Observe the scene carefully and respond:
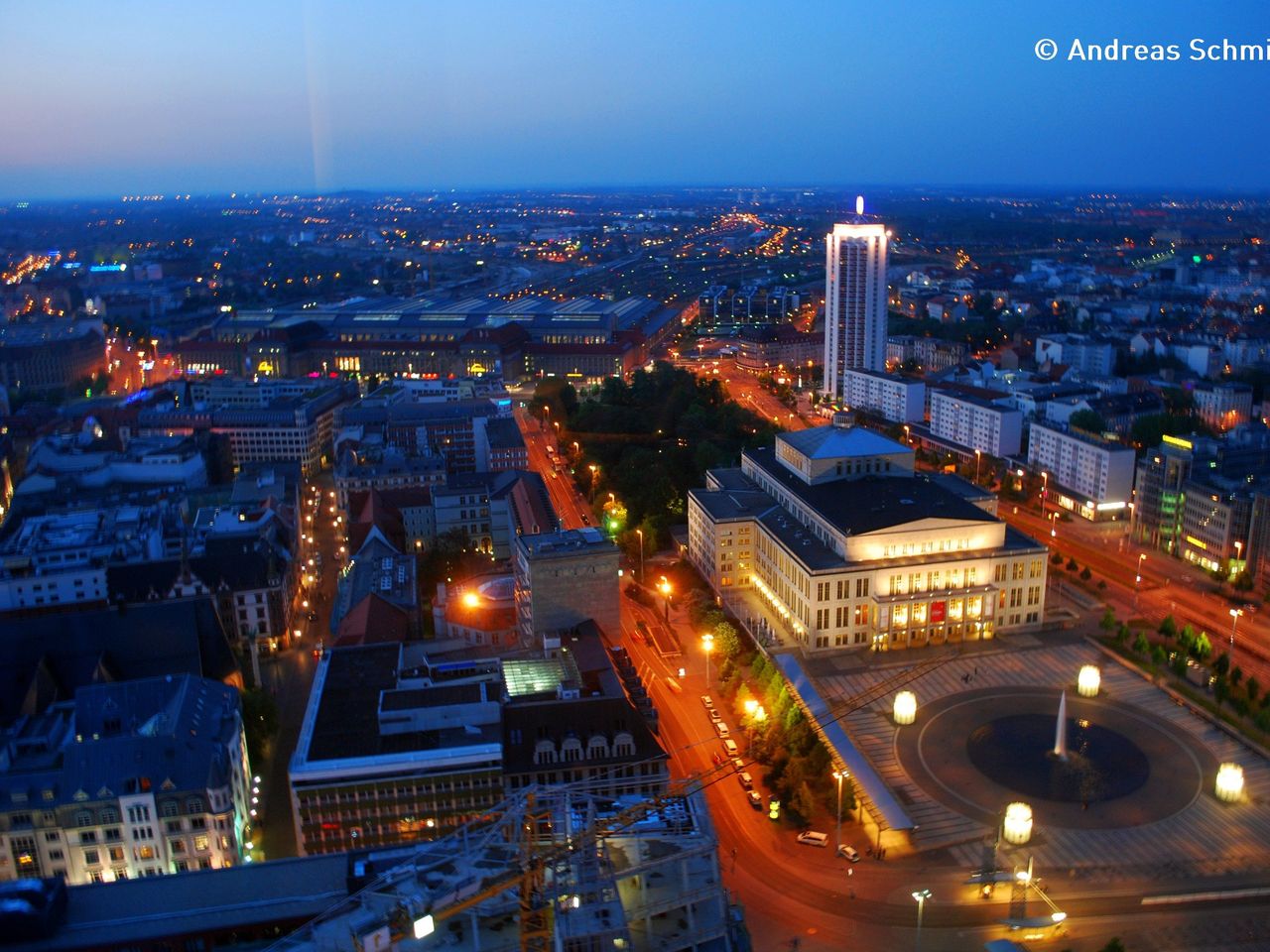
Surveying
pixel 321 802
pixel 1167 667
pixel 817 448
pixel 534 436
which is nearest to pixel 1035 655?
pixel 1167 667

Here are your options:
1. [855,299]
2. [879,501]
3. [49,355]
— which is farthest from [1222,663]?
[49,355]

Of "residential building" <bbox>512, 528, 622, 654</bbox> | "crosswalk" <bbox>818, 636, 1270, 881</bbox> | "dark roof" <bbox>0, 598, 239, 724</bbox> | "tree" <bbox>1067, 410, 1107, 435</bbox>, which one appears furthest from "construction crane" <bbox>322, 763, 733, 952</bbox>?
"tree" <bbox>1067, 410, 1107, 435</bbox>

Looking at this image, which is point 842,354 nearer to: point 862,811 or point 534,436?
point 534,436

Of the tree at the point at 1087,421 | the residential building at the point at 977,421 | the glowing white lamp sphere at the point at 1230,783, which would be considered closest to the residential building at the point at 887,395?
the residential building at the point at 977,421

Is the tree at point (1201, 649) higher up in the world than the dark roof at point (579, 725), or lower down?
lower down

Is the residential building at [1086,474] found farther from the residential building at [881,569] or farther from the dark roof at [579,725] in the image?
the dark roof at [579,725]

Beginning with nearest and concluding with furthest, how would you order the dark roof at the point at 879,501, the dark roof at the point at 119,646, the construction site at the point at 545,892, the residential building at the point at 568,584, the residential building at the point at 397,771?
the construction site at the point at 545,892 → the residential building at the point at 397,771 → the dark roof at the point at 119,646 → the residential building at the point at 568,584 → the dark roof at the point at 879,501

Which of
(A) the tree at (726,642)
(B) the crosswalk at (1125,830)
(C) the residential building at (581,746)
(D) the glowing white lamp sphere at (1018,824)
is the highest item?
(C) the residential building at (581,746)

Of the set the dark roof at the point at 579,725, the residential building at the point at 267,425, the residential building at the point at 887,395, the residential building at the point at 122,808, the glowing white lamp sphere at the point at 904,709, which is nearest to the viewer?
the residential building at the point at 122,808
